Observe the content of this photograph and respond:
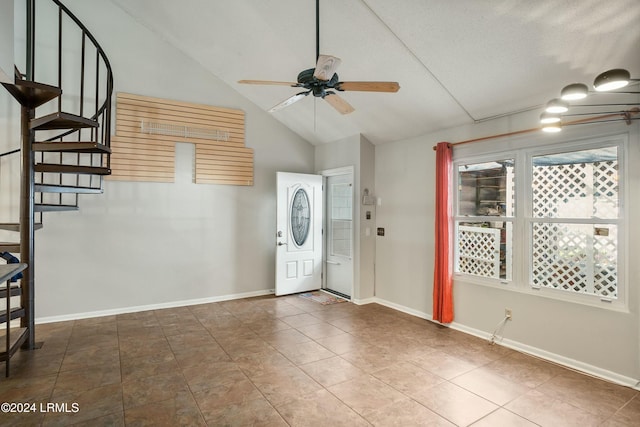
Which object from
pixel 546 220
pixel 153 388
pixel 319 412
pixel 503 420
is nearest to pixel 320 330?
pixel 319 412

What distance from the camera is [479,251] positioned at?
163 inches

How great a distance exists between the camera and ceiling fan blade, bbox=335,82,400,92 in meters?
2.57

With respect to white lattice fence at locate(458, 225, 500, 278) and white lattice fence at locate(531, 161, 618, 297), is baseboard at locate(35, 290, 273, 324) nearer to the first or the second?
white lattice fence at locate(458, 225, 500, 278)

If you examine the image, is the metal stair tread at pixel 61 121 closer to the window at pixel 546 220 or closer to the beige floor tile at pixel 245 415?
the beige floor tile at pixel 245 415

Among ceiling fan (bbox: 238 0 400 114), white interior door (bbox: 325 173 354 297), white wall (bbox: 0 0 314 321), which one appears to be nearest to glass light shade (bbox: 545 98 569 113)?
ceiling fan (bbox: 238 0 400 114)

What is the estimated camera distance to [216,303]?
5262mm

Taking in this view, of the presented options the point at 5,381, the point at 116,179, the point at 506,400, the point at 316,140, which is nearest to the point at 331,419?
the point at 506,400

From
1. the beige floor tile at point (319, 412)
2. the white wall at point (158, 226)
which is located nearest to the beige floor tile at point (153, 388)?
the beige floor tile at point (319, 412)

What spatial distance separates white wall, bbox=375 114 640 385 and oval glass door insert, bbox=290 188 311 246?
1.26m

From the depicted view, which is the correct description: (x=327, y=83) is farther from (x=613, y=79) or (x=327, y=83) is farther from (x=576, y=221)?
(x=576, y=221)

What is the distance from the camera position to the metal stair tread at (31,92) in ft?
9.45

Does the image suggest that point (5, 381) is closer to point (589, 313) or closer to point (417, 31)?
point (417, 31)

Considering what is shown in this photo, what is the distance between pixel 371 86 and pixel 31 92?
3.02 m

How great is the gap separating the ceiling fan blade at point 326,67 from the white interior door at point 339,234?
10.2ft
